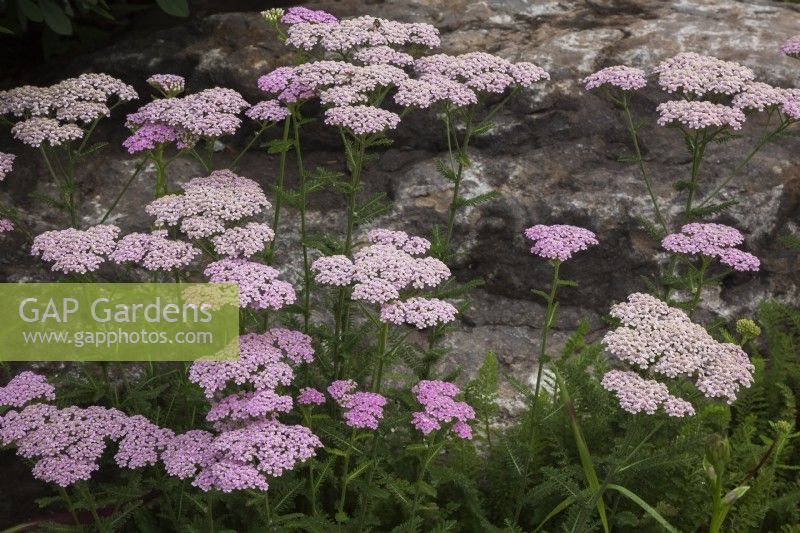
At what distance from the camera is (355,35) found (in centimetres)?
434

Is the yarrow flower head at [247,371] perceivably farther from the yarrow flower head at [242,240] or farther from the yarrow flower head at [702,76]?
the yarrow flower head at [702,76]

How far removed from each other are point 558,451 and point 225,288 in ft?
5.99

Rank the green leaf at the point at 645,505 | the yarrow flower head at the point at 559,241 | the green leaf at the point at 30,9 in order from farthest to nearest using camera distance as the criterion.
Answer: the green leaf at the point at 30,9 → the yarrow flower head at the point at 559,241 → the green leaf at the point at 645,505

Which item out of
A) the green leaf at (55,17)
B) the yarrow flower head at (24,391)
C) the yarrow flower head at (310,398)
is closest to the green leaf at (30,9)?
the green leaf at (55,17)

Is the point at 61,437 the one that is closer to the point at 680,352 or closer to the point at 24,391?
the point at 24,391

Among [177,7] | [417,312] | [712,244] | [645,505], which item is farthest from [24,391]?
[712,244]

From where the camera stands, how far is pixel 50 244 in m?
3.74

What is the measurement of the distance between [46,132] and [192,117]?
66 cm

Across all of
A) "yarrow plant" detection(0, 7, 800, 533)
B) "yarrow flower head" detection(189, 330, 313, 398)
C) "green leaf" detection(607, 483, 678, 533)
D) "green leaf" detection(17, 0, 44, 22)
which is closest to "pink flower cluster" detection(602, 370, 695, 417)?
"yarrow plant" detection(0, 7, 800, 533)

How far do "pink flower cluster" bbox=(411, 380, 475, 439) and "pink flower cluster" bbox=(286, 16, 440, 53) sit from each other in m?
1.66

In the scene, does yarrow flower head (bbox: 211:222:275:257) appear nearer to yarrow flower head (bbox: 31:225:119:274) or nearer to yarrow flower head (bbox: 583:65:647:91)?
yarrow flower head (bbox: 31:225:119:274)

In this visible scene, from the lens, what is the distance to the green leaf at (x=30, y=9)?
5.08m

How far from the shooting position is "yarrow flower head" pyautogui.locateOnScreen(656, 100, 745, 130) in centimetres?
409

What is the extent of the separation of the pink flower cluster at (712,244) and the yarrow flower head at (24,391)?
8.54 feet
